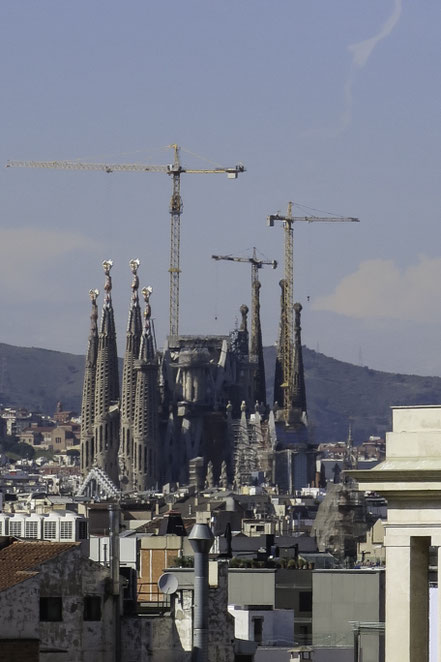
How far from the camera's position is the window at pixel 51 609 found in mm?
32000

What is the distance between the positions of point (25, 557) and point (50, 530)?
1540 inches

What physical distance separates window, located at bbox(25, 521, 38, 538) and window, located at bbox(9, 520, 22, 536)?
0.25 m

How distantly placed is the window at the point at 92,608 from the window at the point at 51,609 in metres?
0.48

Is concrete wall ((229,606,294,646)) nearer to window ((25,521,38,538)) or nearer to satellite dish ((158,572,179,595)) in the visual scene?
satellite dish ((158,572,179,595))

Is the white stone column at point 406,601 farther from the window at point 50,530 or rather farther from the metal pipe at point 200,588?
the window at point 50,530

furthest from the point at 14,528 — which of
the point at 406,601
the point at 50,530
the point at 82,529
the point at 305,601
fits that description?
the point at 406,601

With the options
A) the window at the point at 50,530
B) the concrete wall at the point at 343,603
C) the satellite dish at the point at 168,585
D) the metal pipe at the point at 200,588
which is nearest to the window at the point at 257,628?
the concrete wall at the point at 343,603

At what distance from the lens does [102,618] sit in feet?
108

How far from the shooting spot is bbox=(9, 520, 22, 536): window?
252ft

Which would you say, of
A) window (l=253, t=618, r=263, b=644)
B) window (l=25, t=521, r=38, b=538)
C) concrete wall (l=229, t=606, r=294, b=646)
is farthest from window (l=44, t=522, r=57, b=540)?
window (l=253, t=618, r=263, b=644)

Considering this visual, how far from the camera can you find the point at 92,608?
3269 cm

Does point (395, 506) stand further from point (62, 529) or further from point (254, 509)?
point (254, 509)

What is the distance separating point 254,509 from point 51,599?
15665cm

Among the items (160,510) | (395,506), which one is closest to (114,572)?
(395,506)
